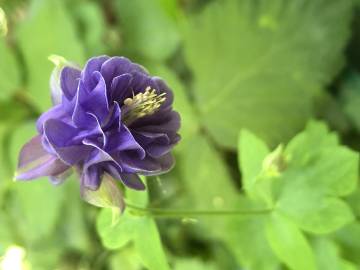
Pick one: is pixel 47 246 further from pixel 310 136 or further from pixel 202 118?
pixel 310 136

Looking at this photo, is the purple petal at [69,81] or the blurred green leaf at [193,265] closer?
the purple petal at [69,81]

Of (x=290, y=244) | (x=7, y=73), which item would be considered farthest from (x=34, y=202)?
(x=290, y=244)

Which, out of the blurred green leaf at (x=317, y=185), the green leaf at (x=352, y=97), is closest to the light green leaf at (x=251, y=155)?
the blurred green leaf at (x=317, y=185)

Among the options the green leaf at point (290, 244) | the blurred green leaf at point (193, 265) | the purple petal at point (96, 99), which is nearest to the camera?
the purple petal at point (96, 99)

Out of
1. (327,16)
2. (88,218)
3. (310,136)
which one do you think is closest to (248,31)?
(327,16)

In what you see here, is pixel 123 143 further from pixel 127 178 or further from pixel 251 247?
pixel 251 247

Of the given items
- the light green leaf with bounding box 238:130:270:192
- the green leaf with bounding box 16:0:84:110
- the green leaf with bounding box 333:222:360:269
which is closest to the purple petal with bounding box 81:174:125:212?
the light green leaf with bounding box 238:130:270:192

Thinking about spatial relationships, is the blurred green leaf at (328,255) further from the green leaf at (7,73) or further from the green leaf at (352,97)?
the green leaf at (7,73)

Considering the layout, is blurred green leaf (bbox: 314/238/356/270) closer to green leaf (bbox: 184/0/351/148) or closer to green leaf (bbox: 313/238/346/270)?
green leaf (bbox: 313/238/346/270)
